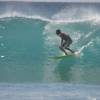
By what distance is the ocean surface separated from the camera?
13.0 m

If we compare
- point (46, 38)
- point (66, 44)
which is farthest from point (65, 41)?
point (46, 38)

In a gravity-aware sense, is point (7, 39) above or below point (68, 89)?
above

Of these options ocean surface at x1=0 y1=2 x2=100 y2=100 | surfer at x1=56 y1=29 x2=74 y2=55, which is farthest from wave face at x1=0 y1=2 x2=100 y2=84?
surfer at x1=56 y1=29 x2=74 y2=55

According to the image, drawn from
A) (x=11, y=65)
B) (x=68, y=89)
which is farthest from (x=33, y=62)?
(x=68, y=89)

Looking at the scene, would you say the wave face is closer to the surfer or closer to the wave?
the wave

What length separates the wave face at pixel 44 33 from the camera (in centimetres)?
1342

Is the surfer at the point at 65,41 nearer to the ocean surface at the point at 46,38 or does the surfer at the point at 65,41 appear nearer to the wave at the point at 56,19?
the ocean surface at the point at 46,38

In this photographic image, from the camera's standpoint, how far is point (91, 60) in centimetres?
1356

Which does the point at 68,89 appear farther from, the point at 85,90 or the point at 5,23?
the point at 5,23

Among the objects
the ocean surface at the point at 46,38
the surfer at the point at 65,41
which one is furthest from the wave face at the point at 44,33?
the surfer at the point at 65,41

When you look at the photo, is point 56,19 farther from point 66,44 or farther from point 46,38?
point 66,44

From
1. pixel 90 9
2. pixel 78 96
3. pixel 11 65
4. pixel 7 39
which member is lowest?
pixel 78 96

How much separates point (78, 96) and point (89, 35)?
5084 millimetres

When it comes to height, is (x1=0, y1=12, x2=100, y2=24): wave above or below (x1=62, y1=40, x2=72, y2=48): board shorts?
above
